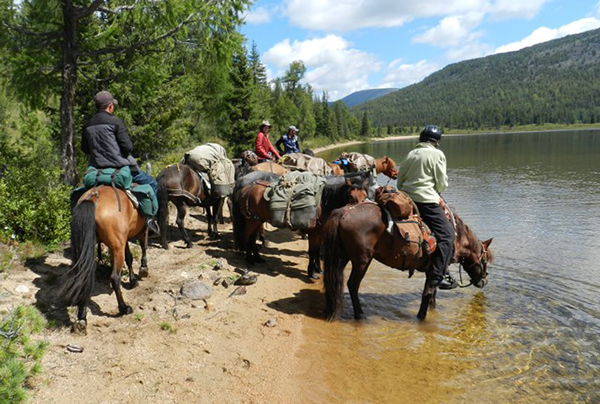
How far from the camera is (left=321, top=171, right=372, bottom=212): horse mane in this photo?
7.93 m

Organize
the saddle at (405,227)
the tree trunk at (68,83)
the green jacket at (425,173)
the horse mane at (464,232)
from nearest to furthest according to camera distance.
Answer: the saddle at (405,227) < the green jacket at (425,173) < the horse mane at (464,232) < the tree trunk at (68,83)

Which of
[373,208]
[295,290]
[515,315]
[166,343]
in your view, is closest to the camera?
[166,343]

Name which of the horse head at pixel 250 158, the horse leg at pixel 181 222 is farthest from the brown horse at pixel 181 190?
the horse head at pixel 250 158

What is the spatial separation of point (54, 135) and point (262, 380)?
13.1 metres

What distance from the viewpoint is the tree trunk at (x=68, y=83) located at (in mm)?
8336

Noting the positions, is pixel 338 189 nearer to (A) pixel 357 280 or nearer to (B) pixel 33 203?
(A) pixel 357 280

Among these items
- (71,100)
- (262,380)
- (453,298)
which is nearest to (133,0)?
(71,100)

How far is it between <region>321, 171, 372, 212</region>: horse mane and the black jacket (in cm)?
391

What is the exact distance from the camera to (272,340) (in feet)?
18.9

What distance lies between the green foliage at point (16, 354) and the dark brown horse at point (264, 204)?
4769 millimetres

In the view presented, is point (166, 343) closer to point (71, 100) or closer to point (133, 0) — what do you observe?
point (71, 100)

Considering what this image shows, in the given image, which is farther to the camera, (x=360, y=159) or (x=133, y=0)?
(x=360, y=159)

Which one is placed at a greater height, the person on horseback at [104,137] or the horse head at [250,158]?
the person on horseback at [104,137]

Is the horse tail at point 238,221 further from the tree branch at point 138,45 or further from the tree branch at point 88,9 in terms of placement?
the tree branch at point 88,9
